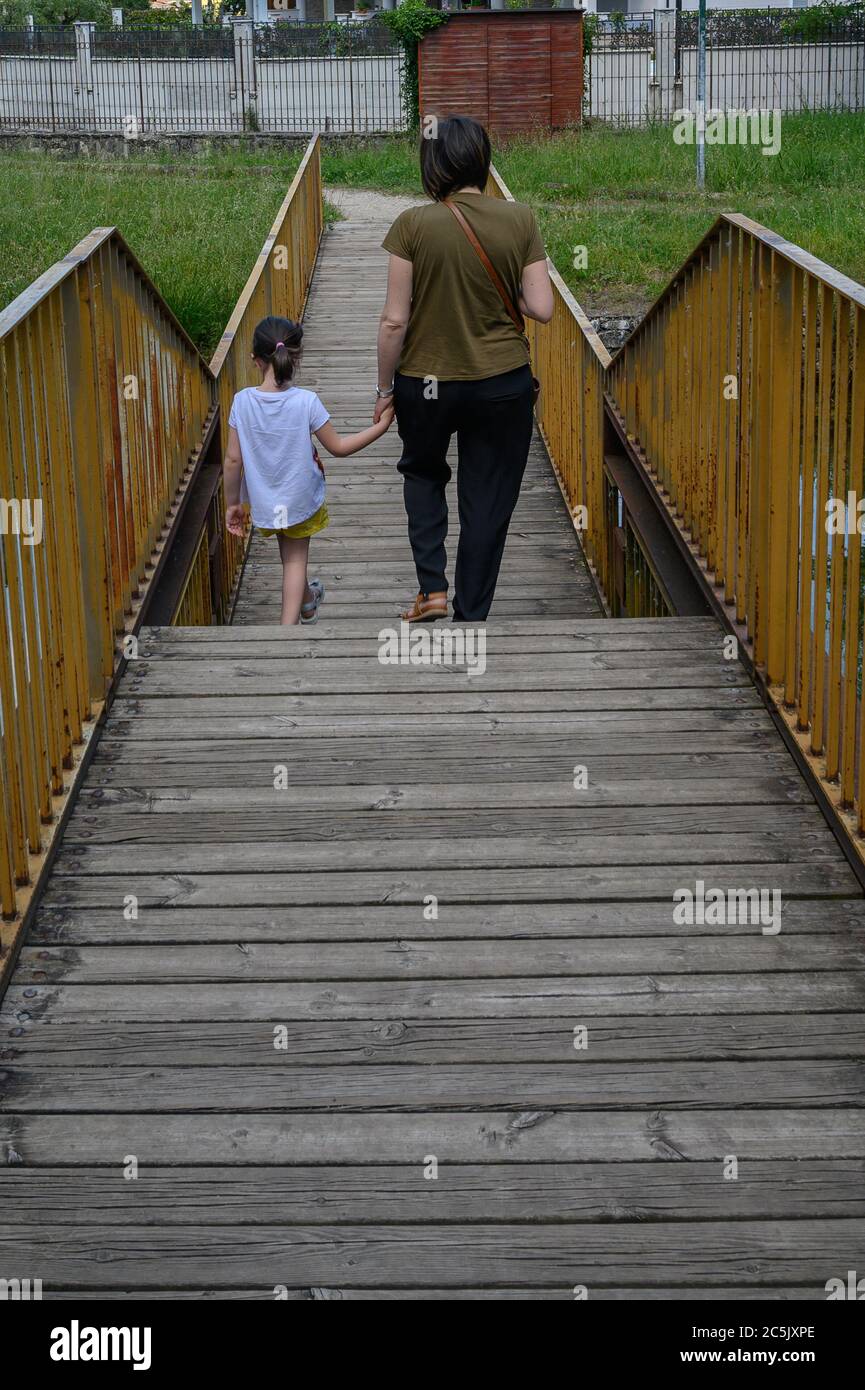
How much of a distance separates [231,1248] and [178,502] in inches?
163

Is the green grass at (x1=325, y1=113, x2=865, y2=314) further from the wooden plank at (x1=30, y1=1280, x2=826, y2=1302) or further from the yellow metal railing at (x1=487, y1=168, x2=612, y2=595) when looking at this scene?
the wooden plank at (x1=30, y1=1280, x2=826, y2=1302)

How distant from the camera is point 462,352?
5.47m

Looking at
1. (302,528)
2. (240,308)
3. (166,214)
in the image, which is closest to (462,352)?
(302,528)

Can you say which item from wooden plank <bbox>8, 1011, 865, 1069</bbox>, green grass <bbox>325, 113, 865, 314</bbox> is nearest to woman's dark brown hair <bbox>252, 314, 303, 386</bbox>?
wooden plank <bbox>8, 1011, 865, 1069</bbox>

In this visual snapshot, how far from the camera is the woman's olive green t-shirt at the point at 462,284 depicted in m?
5.31

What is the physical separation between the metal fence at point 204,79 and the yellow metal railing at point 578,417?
2154cm

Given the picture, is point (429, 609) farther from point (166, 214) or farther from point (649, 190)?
point (649, 190)

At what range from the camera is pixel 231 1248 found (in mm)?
2793

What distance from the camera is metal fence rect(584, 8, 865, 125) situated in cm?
2933

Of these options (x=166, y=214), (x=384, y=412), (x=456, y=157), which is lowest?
(x=384, y=412)

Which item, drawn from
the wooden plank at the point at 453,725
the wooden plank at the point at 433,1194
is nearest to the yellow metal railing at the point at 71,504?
the wooden plank at the point at 453,725

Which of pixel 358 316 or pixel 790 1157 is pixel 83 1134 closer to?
pixel 790 1157

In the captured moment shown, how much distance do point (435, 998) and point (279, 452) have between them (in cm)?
312
